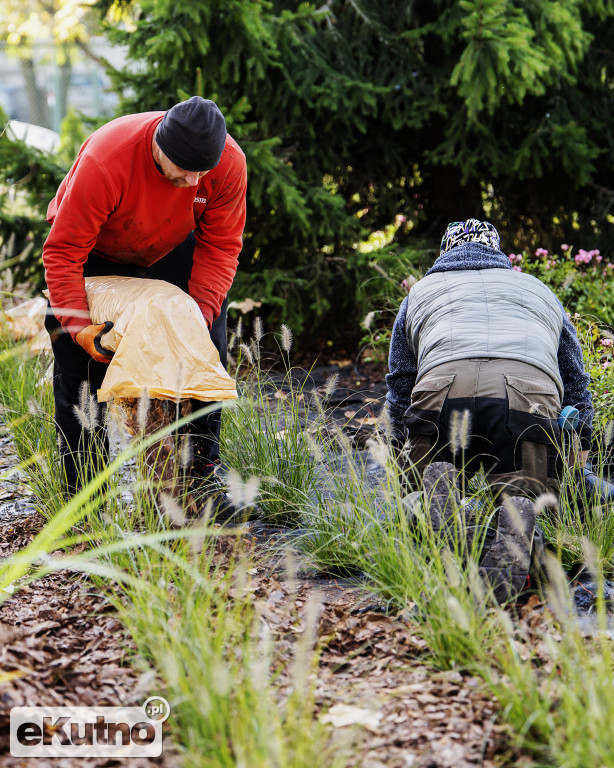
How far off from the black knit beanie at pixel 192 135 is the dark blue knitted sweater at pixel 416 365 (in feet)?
3.45

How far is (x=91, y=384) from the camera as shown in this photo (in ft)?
10.8

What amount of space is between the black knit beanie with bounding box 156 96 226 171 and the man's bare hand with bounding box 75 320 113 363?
68 centimetres

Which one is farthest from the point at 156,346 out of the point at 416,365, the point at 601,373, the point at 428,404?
the point at 601,373

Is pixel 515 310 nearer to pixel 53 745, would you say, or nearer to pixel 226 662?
pixel 226 662

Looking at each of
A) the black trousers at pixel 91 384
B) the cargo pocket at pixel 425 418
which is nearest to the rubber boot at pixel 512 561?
the cargo pocket at pixel 425 418

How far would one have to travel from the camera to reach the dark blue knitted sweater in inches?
122

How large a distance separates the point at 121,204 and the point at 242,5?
2.78m

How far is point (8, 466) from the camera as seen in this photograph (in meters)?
4.13

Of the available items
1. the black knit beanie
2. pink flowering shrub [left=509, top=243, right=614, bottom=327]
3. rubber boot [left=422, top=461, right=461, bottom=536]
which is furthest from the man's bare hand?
pink flowering shrub [left=509, top=243, right=614, bottom=327]

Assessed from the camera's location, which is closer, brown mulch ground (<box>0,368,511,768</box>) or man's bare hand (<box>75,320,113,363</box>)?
brown mulch ground (<box>0,368,511,768</box>)

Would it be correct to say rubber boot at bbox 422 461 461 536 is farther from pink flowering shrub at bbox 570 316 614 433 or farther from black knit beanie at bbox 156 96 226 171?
black knit beanie at bbox 156 96 226 171

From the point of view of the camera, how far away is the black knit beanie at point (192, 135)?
274cm

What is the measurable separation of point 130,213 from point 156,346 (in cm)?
60

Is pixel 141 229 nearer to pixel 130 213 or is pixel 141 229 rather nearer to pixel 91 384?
pixel 130 213
